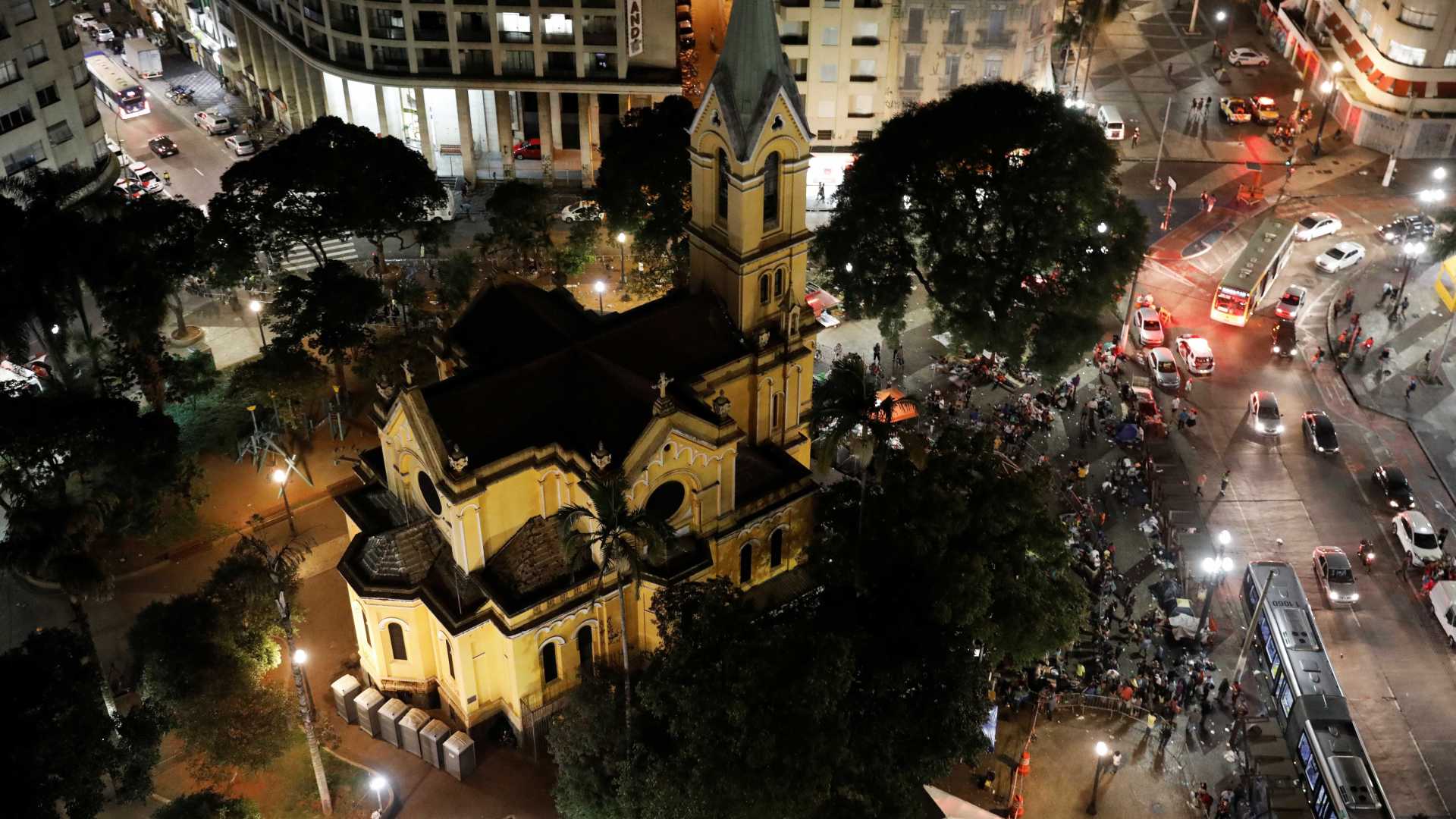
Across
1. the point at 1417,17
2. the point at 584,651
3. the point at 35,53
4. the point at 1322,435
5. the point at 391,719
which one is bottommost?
the point at 391,719

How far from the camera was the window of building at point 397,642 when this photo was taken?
6956cm

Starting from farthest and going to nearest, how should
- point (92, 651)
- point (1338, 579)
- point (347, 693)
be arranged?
point (1338, 579) < point (347, 693) < point (92, 651)

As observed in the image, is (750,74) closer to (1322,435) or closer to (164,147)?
(1322,435)

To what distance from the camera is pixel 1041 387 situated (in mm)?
95125

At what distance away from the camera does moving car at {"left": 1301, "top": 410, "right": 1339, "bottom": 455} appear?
89562 millimetres

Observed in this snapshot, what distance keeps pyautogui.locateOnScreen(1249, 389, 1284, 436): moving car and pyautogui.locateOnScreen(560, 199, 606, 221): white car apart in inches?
1700

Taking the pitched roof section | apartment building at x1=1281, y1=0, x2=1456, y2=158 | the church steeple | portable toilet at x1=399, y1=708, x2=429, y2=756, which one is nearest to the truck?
the church steeple

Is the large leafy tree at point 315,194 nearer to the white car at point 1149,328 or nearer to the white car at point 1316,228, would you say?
the white car at point 1149,328

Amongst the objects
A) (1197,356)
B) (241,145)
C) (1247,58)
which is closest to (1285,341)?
(1197,356)

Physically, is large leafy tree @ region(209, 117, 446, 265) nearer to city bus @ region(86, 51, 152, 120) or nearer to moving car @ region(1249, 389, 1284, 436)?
city bus @ region(86, 51, 152, 120)

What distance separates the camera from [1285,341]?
99.0 metres

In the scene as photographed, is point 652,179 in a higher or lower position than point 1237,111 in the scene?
higher

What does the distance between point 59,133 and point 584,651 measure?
5693 centimetres

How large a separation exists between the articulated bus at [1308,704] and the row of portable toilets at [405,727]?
37645 mm
